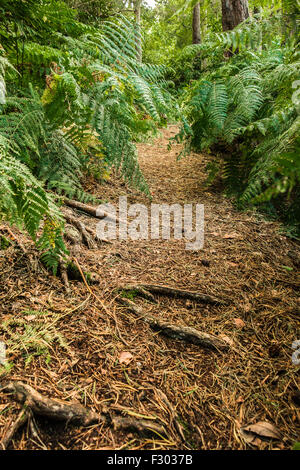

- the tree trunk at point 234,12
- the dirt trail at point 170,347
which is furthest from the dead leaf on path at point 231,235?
the tree trunk at point 234,12

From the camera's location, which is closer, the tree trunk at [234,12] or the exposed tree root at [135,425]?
the exposed tree root at [135,425]

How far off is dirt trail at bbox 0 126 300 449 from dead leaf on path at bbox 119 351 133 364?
23 millimetres

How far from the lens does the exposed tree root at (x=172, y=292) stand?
1629mm

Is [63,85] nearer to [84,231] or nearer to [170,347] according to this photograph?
[84,231]

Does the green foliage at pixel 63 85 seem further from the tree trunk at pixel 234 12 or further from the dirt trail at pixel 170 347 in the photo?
the tree trunk at pixel 234 12

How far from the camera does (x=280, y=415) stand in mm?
1047

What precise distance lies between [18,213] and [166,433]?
42.3 inches

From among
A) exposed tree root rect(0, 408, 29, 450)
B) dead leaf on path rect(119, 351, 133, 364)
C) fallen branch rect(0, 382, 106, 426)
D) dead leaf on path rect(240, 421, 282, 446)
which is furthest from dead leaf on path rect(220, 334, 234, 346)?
exposed tree root rect(0, 408, 29, 450)

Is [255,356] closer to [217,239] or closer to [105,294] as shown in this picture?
[105,294]

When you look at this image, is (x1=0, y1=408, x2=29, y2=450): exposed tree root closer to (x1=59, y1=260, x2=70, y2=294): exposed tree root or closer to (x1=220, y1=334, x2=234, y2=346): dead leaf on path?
(x1=59, y1=260, x2=70, y2=294): exposed tree root

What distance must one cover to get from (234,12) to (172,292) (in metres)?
3.50

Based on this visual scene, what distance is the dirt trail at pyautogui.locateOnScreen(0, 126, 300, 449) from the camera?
3.26 ft

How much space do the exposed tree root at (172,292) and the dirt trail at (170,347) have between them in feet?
0.14

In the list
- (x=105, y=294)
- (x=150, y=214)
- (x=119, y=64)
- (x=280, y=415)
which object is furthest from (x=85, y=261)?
(x=119, y=64)
